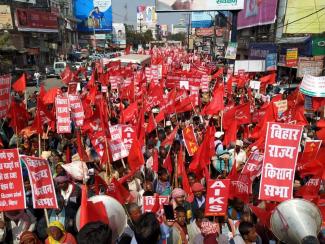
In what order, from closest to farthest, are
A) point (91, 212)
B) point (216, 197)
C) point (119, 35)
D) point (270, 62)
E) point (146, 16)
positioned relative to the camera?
point (91, 212) < point (216, 197) < point (270, 62) < point (119, 35) < point (146, 16)

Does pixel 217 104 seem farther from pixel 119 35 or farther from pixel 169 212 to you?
pixel 119 35

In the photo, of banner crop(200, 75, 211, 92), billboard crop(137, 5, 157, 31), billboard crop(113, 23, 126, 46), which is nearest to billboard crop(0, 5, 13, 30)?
banner crop(200, 75, 211, 92)

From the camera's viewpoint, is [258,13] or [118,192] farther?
[258,13]

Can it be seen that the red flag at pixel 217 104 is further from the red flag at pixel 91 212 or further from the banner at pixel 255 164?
the red flag at pixel 91 212

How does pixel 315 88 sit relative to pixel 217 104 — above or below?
above

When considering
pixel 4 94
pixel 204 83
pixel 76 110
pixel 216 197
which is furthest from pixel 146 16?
pixel 216 197

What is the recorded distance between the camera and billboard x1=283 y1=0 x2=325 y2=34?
24.0 meters

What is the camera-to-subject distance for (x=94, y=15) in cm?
8238

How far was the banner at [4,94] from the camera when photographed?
8.98 metres

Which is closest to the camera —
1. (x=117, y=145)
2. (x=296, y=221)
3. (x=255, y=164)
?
(x=296, y=221)

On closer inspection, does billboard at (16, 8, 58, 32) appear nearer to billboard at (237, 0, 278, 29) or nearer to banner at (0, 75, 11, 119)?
billboard at (237, 0, 278, 29)

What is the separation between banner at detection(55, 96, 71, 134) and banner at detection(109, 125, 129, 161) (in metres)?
2.37

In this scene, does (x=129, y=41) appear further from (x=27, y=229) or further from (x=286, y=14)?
(x=27, y=229)

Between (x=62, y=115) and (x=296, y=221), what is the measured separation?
6.43m
